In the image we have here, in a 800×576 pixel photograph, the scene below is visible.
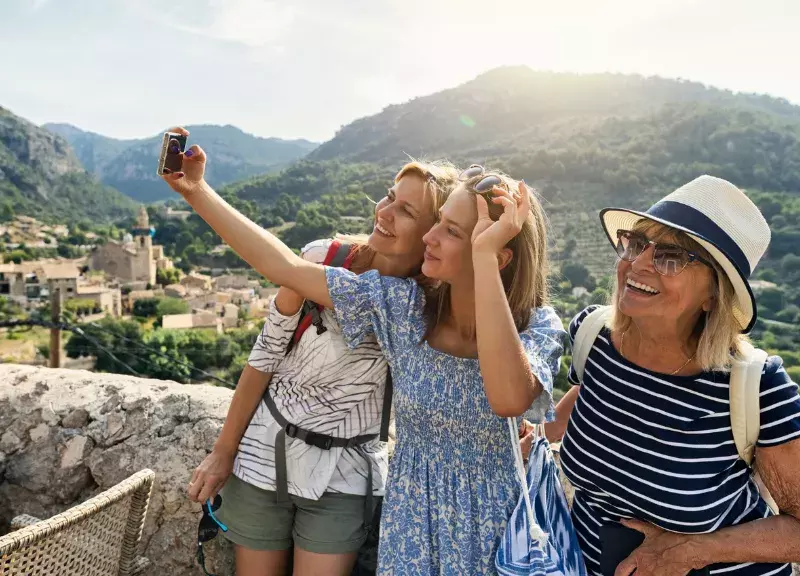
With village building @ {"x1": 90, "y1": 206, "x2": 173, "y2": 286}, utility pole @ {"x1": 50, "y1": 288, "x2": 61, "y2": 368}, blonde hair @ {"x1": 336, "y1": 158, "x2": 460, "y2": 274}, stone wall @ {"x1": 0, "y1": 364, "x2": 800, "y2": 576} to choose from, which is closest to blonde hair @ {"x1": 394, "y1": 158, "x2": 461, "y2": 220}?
blonde hair @ {"x1": 336, "y1": 158, "x2": 460, "y2": 274}

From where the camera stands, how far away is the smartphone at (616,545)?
4.22ft

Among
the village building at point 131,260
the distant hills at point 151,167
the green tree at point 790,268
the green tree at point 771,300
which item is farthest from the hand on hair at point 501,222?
the distant hills at point 151,167

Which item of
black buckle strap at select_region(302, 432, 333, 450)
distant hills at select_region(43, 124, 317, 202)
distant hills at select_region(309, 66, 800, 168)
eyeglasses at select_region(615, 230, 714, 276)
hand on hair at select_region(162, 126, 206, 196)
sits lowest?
black buckle strap at select_region(302, 432, 333, 450)

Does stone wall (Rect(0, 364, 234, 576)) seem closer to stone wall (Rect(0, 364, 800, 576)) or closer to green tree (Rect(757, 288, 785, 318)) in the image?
stone wall (Rect(0, 364, 800, 576))

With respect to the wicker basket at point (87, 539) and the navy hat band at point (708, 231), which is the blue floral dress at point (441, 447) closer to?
the navy hat band at point (708, 231)

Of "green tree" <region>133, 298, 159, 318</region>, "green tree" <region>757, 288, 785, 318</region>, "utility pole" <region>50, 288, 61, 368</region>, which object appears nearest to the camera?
"utility pole" <region>50, 288, 61, 368</region>

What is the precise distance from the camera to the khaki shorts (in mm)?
1429

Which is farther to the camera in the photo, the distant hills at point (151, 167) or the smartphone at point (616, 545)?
the distant hills at point (151, 167)

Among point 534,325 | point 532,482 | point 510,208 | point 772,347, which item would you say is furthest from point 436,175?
point 772,347

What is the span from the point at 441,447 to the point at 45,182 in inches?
4422

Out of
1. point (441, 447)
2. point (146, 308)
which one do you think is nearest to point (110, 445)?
point (441, 447)

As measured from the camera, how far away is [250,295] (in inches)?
1610

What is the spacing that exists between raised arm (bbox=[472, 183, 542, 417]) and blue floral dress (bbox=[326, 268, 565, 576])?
65 millimetres

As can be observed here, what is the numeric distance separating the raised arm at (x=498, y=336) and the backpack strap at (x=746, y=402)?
396 mm
